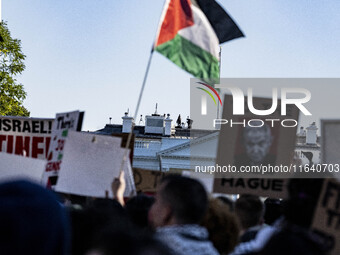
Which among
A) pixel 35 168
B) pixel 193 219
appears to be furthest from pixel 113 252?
pixel 35 168

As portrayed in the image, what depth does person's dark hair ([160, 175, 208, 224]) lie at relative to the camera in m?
2.81

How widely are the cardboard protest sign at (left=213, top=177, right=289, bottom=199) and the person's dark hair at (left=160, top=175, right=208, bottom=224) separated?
2.86 m

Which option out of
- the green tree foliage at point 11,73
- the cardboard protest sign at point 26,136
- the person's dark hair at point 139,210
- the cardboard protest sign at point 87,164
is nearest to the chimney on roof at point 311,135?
the green tree foliage at point 11,73

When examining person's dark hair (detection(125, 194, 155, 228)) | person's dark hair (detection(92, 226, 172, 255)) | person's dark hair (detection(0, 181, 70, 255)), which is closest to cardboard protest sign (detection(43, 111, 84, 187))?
person's dark hair (detection(125, 194, 155, 228))

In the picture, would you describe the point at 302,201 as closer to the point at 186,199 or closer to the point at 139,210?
the point at 186,199

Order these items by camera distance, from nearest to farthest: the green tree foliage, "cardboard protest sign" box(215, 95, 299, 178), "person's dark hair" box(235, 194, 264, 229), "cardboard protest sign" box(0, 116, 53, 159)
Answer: "person's dark hair" box(235, 194, 264, 229)
"cardboard protest sign" box(215, 95, 299, 178)
"cardboard protest sign" box(0, 116, 53, 159)
the green tree foliage

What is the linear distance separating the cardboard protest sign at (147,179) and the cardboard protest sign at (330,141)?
2.40 meters

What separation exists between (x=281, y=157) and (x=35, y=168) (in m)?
2.57

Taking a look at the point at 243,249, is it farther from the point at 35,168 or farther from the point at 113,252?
the point at 35,168

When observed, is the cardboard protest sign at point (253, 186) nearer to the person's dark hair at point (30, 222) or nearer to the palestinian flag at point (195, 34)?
the palestinian flag at point (195, 34)

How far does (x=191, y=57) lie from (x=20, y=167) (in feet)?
7.09

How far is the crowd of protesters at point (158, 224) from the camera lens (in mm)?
1848

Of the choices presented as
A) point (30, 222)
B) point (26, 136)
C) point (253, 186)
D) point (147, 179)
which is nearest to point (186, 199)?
point (30, 222)

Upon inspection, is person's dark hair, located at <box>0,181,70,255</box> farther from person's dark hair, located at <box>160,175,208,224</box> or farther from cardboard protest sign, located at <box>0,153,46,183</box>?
cardboard protest sign, located at <box>0,153,46,183</box>
